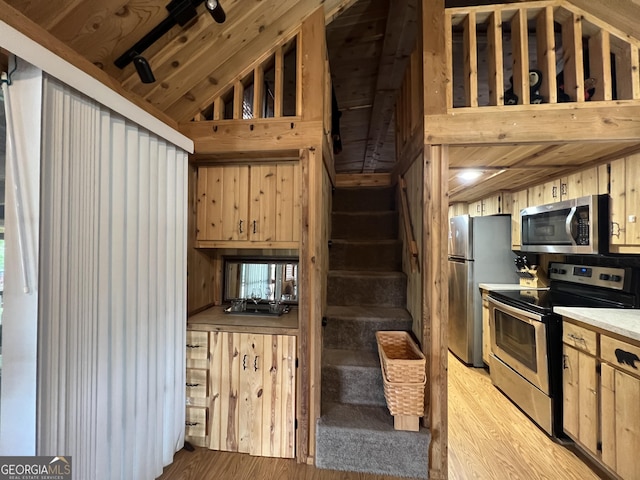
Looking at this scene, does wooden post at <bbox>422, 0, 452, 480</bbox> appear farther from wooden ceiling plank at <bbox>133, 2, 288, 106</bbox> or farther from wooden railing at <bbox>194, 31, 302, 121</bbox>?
wooden ceiling plank at <bbox>133, 2, 288, 106</bbox>

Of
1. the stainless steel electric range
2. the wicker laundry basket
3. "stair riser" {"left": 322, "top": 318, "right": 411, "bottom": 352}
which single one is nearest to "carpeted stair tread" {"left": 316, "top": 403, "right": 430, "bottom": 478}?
the wicker laundry basket

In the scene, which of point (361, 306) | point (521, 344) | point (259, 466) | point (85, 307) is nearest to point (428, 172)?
point (361, 306)

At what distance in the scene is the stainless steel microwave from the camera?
6.62ft

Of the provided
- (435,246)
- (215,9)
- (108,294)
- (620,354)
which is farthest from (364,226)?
(108,294)

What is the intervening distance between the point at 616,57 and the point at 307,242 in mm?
2413

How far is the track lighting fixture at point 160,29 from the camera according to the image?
131 centimetres

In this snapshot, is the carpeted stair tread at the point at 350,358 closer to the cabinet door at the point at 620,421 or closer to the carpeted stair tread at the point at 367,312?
the carpeted stair tread at the point at 367,312

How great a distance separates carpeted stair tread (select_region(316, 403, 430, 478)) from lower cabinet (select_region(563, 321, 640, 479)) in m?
1.13

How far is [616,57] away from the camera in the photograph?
1797mm

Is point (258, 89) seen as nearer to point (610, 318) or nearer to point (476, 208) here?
point (610, 318)

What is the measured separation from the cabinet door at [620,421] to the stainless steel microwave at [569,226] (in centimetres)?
90

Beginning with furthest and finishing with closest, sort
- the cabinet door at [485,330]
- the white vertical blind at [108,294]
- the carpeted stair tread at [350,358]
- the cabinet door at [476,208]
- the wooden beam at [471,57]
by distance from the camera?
the cabinet door at [476,208], the cabinet door at [485,330], the carpeted stair tread at [350,358], the wooden beam at [471,57], the white vertical blind at [108,294]

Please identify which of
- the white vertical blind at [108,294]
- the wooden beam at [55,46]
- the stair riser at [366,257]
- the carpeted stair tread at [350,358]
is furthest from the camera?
the stair riser at [366,257]

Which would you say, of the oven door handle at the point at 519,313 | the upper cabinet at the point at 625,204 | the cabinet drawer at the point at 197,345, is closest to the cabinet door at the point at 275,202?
the cabinet drawer at the point at 197,345
